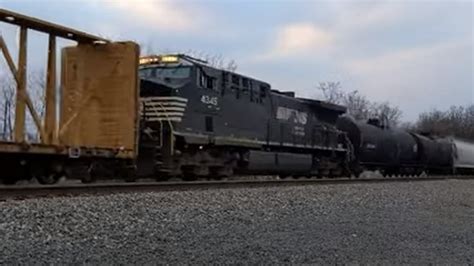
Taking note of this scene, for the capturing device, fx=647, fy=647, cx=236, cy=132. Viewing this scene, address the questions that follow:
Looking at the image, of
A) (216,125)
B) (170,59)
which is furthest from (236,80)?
(170,59)

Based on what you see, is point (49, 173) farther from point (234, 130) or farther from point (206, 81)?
point (234, 130)

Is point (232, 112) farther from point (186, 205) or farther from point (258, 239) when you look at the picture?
point (258, 239)

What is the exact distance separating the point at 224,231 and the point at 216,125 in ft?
33.5

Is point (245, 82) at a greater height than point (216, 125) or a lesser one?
greater

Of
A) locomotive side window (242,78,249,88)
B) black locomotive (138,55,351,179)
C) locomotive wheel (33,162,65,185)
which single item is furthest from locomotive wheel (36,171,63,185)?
locomotive side window (242,78,249,88)

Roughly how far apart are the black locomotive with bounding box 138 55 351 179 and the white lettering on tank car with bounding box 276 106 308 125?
0.12ft

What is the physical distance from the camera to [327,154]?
25.1 meters

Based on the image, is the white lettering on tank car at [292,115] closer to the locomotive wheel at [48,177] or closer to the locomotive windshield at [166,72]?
the locomotive windshield at [166,72]

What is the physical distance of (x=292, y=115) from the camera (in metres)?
23.0

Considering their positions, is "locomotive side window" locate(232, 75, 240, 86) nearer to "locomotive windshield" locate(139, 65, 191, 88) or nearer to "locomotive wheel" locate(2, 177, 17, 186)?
"locomotive windshield" locate(139, 65, 191, 88)

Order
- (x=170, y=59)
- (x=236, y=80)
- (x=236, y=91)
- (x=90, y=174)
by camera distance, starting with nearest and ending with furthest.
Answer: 1. (x=90, y=174)
2. (x=170, y=59)
3. (x=236, y=91)
4. (x=236, y=80)

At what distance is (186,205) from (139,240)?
328 cm

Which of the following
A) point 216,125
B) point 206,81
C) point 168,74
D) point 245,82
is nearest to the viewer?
point 168,74

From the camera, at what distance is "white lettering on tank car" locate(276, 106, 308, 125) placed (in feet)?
72.6
